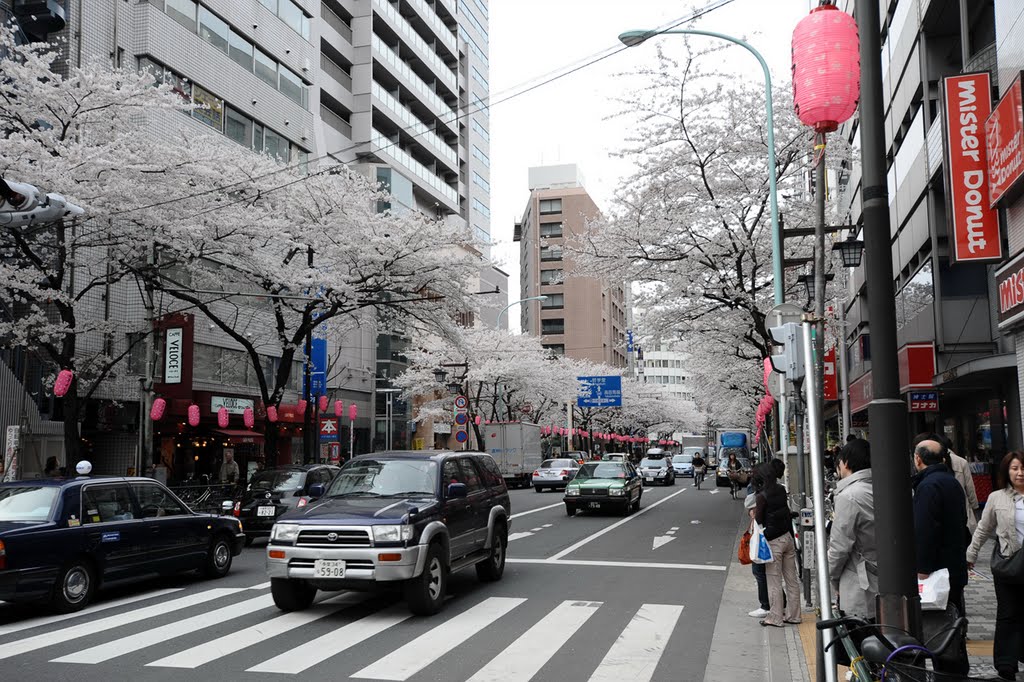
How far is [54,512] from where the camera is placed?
980cm

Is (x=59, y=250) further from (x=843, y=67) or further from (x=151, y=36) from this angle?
(x=843, y=67)

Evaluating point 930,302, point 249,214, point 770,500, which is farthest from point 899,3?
point 770,500

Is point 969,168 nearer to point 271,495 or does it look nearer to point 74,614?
point 271,495

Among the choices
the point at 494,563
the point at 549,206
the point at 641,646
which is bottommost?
the point at 641,646

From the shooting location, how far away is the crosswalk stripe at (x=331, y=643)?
738cm

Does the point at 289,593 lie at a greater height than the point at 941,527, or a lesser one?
lesser

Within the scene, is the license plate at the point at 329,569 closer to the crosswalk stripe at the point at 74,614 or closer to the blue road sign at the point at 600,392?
the crosswalk stripe at the point at 74,614

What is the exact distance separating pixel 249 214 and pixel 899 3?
2020 cm

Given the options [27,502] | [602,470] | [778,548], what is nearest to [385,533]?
[778,548]

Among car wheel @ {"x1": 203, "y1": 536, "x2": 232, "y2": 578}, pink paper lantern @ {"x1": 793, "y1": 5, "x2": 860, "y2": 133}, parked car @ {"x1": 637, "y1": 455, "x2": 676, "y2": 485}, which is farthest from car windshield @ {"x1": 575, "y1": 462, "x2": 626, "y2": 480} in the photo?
parked car @ {"x1": 637, "y1": 455, "x2": 676, "y2": 485}

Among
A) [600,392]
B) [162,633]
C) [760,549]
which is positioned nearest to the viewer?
[162,633]

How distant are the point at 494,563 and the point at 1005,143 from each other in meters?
10.6

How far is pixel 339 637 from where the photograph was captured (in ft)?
28.0

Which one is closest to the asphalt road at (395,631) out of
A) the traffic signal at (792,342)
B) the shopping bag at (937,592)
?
the shopping bag at (937,592)
